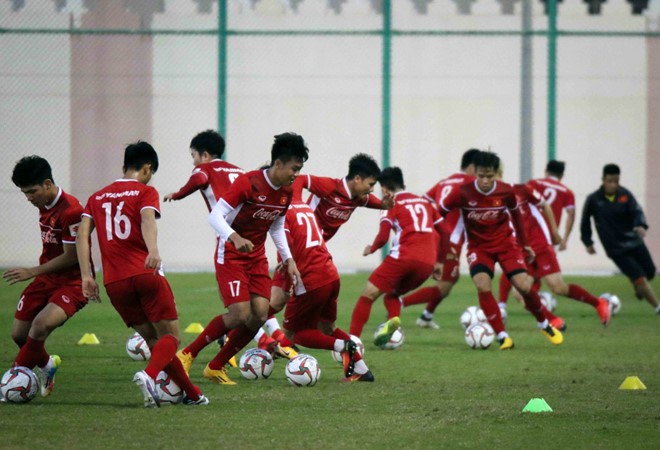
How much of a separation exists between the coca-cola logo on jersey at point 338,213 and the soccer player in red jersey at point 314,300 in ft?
2.11

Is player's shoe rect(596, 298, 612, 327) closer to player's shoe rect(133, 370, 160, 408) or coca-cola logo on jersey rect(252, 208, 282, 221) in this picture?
coca-cola logo on jersey rect(252, 208, 282, 221)

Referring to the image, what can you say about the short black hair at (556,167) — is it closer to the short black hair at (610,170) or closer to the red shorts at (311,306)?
the short black hair at (610,170)

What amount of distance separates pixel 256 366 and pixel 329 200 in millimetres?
1799

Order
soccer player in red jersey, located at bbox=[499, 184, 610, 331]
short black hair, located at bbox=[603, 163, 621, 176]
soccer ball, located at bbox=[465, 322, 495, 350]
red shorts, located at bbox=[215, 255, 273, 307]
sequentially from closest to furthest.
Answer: red shorts, located at bbox=[215, 255, 273, 307], soccer ball, located at bbox=[465, 322, 495, 350], soccer player in red jersey, located at bbox=[499, 184, 610, 331], short black hair, located at bbox=[603, 163, 621, 176]

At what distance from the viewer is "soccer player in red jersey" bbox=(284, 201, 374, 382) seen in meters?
9.78

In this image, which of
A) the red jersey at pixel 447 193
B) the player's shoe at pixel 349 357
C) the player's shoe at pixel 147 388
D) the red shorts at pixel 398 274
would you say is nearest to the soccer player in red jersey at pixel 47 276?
the player's shoe at pixel 147 388

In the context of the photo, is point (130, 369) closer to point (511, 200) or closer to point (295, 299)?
point (295, 299)

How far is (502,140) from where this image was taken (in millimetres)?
24078

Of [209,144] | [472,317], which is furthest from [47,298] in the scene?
[472,317]

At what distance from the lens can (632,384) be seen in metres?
9.40

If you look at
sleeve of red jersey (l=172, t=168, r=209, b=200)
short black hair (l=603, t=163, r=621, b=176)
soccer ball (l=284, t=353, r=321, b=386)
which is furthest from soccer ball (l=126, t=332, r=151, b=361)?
short black hair (l=603, t=163, r=621, b=176)

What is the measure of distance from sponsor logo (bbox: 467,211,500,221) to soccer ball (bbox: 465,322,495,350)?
1.08 m

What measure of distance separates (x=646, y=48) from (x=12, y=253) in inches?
483

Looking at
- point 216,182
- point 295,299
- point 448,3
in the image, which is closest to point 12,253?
point 448,3
